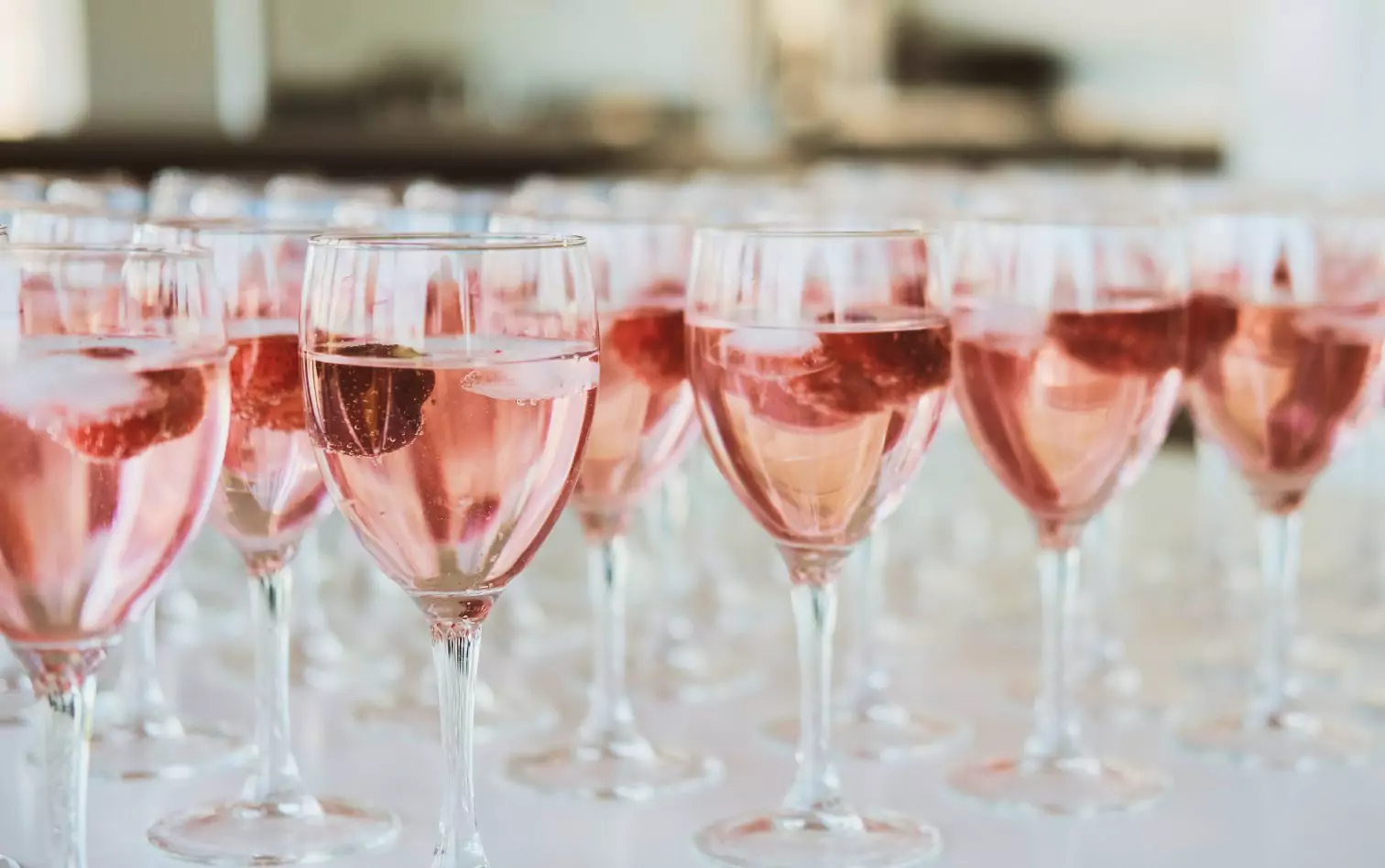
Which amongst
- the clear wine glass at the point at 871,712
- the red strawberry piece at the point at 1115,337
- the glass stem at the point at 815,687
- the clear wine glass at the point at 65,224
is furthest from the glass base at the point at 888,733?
the clear wine glass at the point at 65,224

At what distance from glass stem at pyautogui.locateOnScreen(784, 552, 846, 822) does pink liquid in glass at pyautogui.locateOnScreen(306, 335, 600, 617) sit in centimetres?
17

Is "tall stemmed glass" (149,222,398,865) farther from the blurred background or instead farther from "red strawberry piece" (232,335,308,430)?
the blurred background

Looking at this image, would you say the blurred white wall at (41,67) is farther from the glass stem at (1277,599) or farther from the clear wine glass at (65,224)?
the glass stem at (1277,599)

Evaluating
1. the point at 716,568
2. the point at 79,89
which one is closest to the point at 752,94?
the point at 79,89

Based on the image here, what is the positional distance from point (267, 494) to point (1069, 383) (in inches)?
15.4

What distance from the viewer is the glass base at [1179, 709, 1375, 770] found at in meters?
0.97

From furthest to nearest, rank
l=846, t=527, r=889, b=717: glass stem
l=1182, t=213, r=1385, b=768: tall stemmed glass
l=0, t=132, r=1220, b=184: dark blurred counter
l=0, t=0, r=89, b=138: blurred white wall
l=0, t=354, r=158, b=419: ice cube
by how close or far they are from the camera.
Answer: l=0, t=132, r=1220, b=184: dark blurred counter → l=0, t=0, r=89, b=138: blurred white wall → l=846, t=527, r=889, b=717: glass stem → l=1182, t=213, r=1385, b=768: tall stemmed glass → l=0, t=354, r=158, b=419: ice cube

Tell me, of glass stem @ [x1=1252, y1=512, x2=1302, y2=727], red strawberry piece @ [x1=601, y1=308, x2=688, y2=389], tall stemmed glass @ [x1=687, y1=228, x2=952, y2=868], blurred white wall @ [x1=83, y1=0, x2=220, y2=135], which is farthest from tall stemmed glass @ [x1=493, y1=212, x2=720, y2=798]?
blurred white wall @ [x1=83, y1=0, x2=220, y2=135]

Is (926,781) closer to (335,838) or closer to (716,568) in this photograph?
(335,838)

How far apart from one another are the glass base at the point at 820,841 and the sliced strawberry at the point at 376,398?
0.78 ft

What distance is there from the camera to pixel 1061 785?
92cm

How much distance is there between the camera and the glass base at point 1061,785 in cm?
89

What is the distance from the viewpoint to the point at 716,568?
1.54 meters

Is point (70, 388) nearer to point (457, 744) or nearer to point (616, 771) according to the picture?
point (457, 744)
